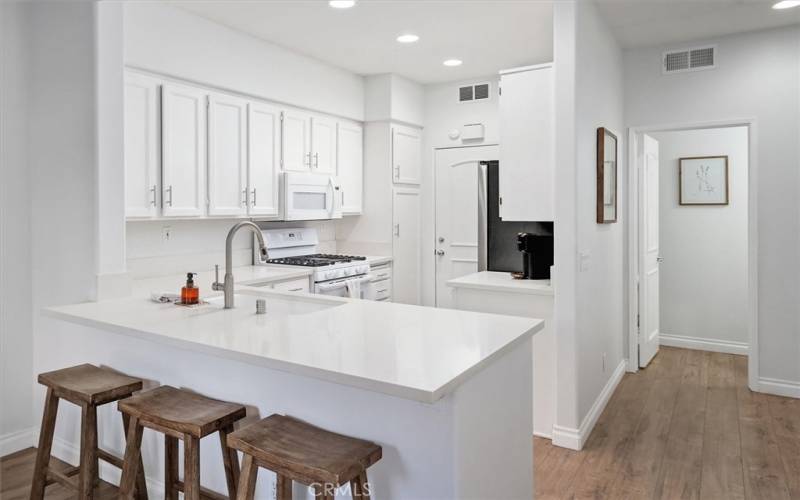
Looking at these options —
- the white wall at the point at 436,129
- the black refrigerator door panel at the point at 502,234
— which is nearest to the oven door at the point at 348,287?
the white wall at the point at 436,129

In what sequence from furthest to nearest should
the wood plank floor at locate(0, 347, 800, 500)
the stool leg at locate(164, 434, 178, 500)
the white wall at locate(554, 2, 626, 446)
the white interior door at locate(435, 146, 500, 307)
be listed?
the white interior door at locate(435, 146, 500, 307) → the white wall at locate(554, 2, 626, 446) → the wood plank floor at locate(0, 347, 800, 500) → the stool leg at locate(164, 434, 178, 500)

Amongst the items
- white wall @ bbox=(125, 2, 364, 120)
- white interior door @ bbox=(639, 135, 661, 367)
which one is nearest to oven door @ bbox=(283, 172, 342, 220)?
white wall @ bbox=(125, 2, 364, 120)

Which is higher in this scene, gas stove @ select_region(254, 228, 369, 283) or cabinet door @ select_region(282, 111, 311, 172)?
cabinet door @ select_region(282, 111, 311, 172)

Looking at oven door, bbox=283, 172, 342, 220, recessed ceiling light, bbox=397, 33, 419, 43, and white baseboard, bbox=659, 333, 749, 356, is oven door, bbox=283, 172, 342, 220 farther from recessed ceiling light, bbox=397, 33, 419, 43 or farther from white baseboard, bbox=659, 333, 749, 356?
white baseboard, bbox=659, 333, 749, 356

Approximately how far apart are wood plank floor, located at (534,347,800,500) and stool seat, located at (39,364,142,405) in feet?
6.28

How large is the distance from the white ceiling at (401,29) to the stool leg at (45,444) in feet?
8.06

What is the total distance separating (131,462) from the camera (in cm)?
196

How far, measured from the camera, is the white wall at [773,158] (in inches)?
152

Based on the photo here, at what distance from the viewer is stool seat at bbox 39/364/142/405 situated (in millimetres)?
2139

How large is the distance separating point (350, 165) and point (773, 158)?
342 centimetres

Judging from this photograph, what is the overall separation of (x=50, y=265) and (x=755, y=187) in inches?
184

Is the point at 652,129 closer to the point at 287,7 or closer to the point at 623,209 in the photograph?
the point at 623,209

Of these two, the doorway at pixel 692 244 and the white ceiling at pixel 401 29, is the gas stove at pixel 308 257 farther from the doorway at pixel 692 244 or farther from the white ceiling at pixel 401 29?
the doorway at pixel 692 244

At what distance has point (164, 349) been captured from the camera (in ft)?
7.38
